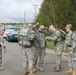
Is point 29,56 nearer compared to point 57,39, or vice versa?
point 29,56

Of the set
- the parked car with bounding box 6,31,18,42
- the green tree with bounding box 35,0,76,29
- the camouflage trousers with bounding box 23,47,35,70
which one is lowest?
the camouflage trousers with bounding box 23,47,35,70

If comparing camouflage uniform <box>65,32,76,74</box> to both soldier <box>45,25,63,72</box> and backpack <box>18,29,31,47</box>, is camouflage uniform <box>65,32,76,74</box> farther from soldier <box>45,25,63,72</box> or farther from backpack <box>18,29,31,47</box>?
backpack <box>18,29,31,47</box>

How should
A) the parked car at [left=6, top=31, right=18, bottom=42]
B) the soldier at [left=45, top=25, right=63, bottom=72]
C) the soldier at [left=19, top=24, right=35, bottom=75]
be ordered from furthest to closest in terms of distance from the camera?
the parked car at [left=6, top=31, right=18, bottom=42], the soldier at [left=45, top=25, right=63, bottom=72], the soldier at [left=19, top=24, right=35, bottom=75]

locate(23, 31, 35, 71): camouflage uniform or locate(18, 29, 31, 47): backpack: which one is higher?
locate(18, 29, 31, 47): backpack

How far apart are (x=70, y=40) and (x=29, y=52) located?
1550 mm

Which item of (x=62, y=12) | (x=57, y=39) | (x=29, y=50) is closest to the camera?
(x=29, y=50)

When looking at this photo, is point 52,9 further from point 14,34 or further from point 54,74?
point 54,74

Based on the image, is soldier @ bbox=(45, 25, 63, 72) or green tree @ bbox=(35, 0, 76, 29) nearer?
soldier @ bbox=(45, 25, 63, 72)

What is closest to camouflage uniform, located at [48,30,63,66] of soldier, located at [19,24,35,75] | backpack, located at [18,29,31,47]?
soldier, located at [19,24,35,75]

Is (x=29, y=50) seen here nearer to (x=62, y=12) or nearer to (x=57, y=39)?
(x=57, y=39)

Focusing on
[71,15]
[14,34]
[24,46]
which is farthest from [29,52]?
[14,34]

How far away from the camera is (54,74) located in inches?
408

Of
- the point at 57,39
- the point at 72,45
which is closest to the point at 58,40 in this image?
the point at 57,39

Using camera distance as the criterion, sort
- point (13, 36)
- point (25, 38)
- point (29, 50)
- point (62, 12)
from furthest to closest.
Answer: point (13, 36)
point (62, 12)
point (29, 50)
point (25, 38)
